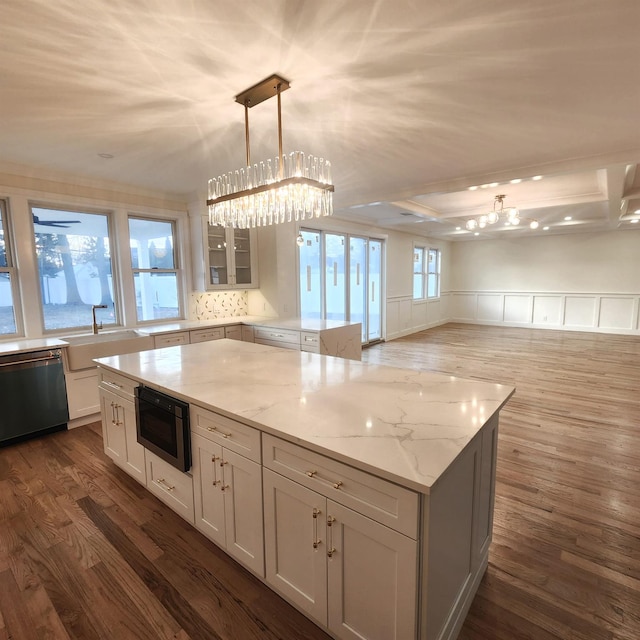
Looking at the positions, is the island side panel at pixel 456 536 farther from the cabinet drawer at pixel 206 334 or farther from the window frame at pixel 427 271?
the window frame at pixel 427 271

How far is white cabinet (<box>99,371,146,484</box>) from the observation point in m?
2.40

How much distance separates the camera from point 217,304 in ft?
17.2

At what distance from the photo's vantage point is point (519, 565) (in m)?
1.86

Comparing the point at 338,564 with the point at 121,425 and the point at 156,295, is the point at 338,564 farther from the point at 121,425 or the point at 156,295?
the point at 156,295

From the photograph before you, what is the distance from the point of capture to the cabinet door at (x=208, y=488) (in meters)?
1.79

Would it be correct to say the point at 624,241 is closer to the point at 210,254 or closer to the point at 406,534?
the point at 210,254

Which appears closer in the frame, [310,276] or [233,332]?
[233,332]

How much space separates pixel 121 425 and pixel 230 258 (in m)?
2.83

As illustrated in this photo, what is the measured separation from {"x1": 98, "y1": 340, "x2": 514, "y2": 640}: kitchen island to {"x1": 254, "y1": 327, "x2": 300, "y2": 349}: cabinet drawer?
2.06 meters

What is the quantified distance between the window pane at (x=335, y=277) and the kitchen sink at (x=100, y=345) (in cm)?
320

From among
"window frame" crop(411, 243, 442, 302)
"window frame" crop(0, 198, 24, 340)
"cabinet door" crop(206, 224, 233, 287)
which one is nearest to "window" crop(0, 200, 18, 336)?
"window frame" crop(0, 198, 24, 340)

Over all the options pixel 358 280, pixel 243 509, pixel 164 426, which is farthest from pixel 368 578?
pixel 358 280

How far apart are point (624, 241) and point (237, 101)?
9772 millimetres

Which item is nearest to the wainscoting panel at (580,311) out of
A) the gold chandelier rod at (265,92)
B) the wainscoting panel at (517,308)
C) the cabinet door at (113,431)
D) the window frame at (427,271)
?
the wainscoting panel at (517,308)
